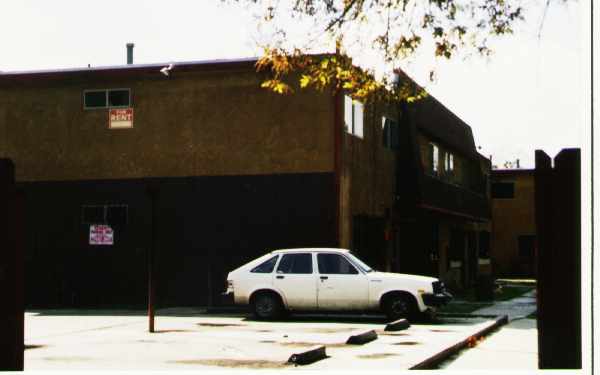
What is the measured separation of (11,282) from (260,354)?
8548mm

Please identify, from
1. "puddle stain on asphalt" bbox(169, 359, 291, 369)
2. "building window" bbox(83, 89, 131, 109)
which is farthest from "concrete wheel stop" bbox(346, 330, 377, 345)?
"building window" bbox(83, 89, 131, 109)

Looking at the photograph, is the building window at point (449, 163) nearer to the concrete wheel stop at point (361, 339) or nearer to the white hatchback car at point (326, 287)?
the white hatchback car at point (326, 287)

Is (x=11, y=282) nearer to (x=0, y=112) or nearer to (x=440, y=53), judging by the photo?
(x=440, y=53)

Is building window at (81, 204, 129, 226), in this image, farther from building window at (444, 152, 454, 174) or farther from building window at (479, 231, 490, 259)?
building window at (479, 231, 490, 259)

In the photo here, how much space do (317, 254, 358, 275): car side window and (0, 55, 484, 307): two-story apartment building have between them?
15.1 feet

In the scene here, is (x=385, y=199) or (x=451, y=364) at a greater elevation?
(x=385, y=199)

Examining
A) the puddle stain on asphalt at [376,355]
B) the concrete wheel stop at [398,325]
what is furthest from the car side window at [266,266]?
the puddle stain on asphalt at [376,355]

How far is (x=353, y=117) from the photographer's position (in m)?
26.3

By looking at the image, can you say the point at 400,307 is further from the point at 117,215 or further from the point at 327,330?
the point at 117,215

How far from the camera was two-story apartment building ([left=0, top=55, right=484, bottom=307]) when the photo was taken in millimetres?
25141

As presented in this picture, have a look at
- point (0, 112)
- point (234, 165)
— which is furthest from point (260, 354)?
point (0, 112)

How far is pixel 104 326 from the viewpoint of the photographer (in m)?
18.6

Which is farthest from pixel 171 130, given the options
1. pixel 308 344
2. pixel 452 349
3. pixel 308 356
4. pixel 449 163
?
pixel 308 356

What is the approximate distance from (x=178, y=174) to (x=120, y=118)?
254 cm
